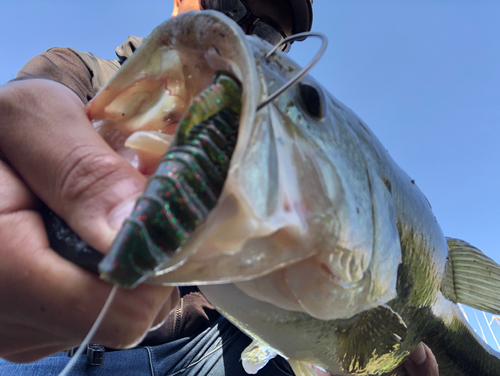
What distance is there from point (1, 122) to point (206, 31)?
414mm

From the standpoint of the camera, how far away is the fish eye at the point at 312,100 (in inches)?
25.7

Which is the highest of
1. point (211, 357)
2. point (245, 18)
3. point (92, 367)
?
point (245, 18)

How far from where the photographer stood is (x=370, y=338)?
106 centimetres

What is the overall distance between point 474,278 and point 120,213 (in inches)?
72.5

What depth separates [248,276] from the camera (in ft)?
1.67

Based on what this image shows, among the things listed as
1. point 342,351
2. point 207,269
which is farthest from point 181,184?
point 342,351

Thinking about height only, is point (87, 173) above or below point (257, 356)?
above

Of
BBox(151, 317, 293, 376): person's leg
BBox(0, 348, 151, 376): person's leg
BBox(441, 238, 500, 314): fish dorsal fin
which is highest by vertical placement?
BBox(441, 238, 500, 314): fish dorsal fin

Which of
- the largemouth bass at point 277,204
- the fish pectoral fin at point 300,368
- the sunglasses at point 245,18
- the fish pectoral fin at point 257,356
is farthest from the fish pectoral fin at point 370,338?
the sunglasses at point 245,18

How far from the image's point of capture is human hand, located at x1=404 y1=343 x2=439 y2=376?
142 cm

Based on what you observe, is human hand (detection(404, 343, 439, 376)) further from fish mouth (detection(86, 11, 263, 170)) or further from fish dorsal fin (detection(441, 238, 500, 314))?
fish mouth (detection(86, 11, 263, 170))

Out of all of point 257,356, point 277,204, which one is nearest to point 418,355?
point 257,356

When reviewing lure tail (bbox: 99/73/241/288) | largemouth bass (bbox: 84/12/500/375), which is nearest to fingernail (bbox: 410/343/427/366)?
largemouth bass (bbox: 84/12/500/375)

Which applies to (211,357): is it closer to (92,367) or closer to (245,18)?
(92,367)
